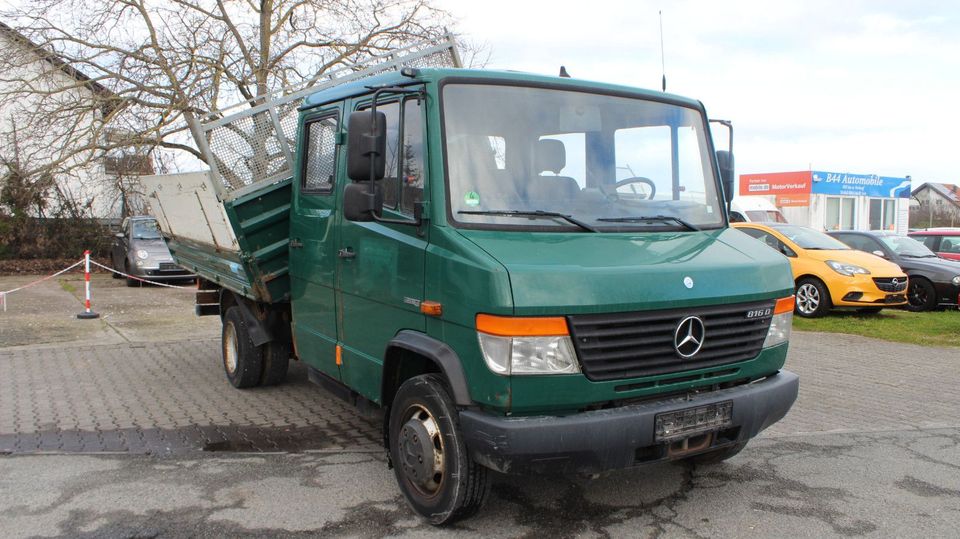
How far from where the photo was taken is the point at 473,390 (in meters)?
3.76

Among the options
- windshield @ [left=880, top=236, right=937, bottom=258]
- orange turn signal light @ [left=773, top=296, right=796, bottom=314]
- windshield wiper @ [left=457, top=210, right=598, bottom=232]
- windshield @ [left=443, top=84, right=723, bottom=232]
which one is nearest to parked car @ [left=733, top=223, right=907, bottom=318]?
windshield @ [left=880, top=236, right=937, bottom=258]

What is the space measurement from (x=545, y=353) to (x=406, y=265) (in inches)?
40.3

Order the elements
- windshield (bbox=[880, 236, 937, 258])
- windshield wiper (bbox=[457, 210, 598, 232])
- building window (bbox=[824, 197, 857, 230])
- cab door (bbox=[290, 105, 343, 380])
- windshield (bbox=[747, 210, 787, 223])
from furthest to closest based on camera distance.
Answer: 1. building window (bbox=[824, 197, 857, 230])
2. windshield (bbox=[747, 210, 787, 223])
3. windshield (bbox=[880, 236, 937, 258])
4. cab door (bbox=[290, 105, 343, 380])
5. windshield wiper (bbox=[457, 210, 598, 232])

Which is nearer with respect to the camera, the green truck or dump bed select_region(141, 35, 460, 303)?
the green truck

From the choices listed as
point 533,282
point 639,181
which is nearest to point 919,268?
point 639,181

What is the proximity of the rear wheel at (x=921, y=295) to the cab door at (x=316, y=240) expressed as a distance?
476 inches

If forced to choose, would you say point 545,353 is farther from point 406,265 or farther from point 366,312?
point 366,312

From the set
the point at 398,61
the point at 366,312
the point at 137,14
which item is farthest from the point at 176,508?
the point at 137,14

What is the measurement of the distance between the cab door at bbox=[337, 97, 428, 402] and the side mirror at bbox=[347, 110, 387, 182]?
18 centimetres

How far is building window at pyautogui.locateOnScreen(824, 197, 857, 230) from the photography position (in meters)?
28.8

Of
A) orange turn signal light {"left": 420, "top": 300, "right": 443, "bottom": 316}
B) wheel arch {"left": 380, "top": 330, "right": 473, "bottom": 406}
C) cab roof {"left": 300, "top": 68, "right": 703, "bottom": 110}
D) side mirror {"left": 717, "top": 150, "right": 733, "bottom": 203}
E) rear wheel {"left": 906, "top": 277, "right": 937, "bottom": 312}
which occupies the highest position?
cab roof {"left": 300, "top": 68, "right": 703, "bottom": 110}

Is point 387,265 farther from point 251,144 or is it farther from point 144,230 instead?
point 144,230

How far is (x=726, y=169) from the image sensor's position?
203 inches

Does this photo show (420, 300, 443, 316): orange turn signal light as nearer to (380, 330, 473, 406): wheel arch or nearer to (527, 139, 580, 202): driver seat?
(380, 330, 473, 406): wheel arch
